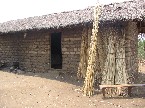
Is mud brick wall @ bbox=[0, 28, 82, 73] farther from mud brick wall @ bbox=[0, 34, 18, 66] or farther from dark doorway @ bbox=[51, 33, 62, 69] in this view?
dark doorway @ bbox=[51, 33, 62, 69]

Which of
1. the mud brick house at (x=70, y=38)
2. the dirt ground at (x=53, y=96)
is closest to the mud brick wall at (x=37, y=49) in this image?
the mud brick house at (x=70, y=38)

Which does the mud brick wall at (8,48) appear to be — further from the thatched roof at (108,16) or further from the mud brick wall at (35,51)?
the thatched roof at (108,16)

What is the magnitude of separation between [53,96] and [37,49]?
5.50 meters

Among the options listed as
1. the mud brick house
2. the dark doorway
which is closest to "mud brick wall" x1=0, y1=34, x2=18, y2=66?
the mud brick house

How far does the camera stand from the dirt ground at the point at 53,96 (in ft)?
24.1

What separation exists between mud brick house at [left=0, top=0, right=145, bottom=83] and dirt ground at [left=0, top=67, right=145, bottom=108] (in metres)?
1.40

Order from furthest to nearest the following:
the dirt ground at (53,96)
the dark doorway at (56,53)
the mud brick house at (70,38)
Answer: the dark doorway at (56,53)
the mud brick house at (70,38)
the dirt ground at (53,96)

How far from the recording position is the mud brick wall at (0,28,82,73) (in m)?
11.7

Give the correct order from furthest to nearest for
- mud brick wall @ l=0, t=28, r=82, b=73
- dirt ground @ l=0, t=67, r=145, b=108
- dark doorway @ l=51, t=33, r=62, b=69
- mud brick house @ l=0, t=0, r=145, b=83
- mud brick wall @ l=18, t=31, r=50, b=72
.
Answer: dark doorway @ l=51, t=33, r=62, b=69
mud brick wall @ l=18, t=31, r=50, b=72
mud brick wall @ l=0, t=28, r=82, b=73
mud brick house @ l=0, t=0, r=145, b=83
dirt ground @ l=0, t=67, r=145, b=108

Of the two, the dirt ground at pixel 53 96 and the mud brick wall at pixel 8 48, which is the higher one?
the mud brick wall at pixel 8 48

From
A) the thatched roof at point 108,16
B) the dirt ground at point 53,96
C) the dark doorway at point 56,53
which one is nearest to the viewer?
the dirt ground at point 53,96

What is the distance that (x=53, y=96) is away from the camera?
836cm

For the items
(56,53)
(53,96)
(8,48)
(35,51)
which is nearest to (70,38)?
(35,51)

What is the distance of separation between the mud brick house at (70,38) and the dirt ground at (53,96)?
1395 mm
